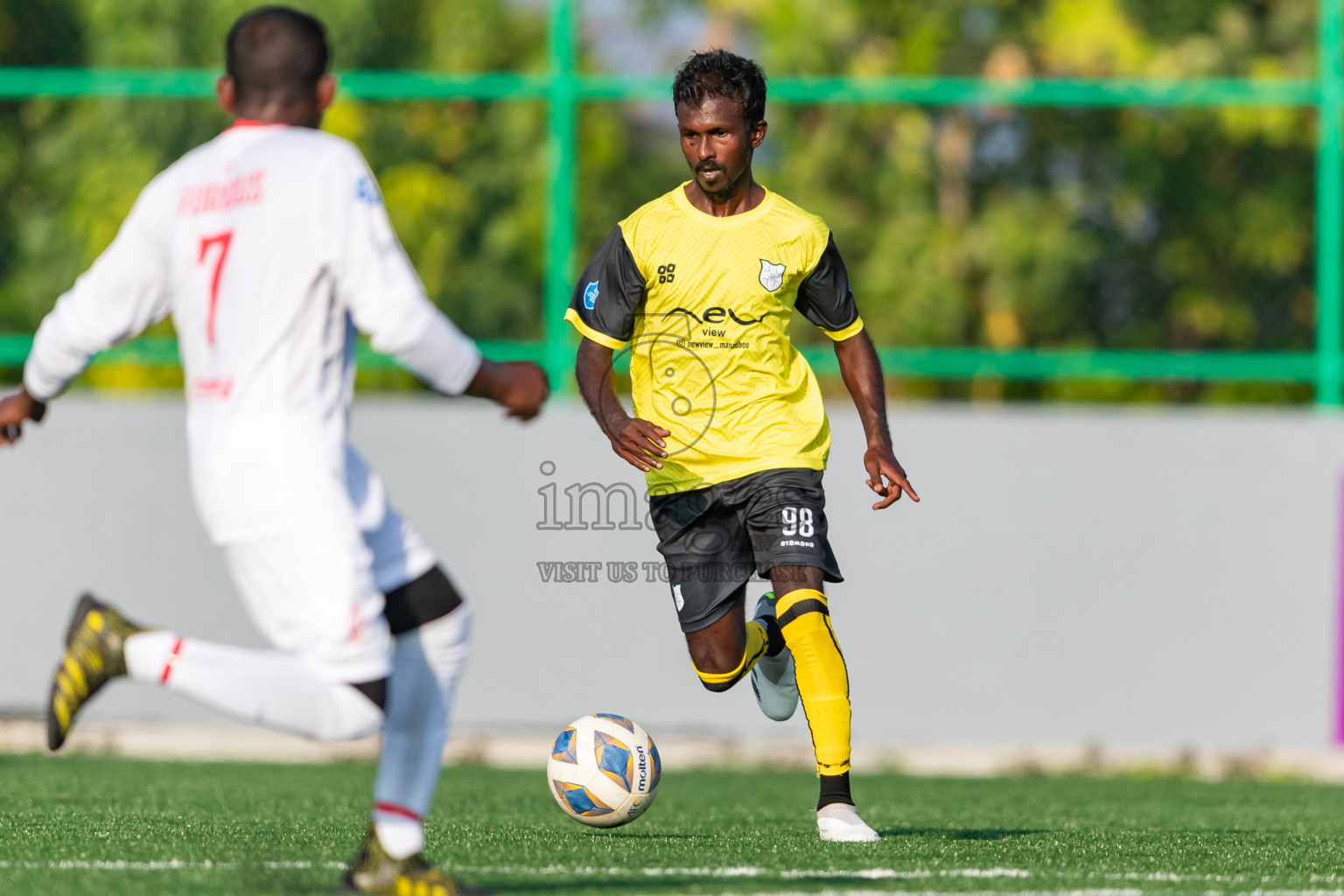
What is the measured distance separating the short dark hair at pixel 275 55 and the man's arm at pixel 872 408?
2.29 meters

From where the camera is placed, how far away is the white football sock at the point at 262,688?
3596 millimetres

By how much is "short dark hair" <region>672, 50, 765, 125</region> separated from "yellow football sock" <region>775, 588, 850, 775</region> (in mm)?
1548

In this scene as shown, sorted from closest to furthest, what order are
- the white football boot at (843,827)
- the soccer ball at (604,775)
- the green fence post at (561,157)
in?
the white football boot at (843,827)
the soccer ball at (604,775)
the green fence post at (561,157)

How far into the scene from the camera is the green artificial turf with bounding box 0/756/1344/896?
430 centimetres

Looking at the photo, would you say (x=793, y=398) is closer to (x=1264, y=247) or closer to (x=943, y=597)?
(x=943, y=597)

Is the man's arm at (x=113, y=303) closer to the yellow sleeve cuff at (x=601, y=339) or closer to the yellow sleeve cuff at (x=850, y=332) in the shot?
the yellow sleeve cuff at (x=601, y=339)

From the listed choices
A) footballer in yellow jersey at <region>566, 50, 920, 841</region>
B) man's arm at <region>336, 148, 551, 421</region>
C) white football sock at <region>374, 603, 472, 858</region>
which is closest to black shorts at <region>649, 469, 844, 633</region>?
Answer: footballer in yellow jersey at <region>566, 50, 920, 841</region>

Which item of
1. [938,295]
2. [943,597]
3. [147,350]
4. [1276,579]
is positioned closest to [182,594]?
[147,350]

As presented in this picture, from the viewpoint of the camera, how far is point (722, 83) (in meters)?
5.64

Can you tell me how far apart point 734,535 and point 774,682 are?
71 centimetres

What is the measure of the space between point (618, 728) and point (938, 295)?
5745 mm

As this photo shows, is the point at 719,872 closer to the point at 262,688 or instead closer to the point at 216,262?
the point at 262,688

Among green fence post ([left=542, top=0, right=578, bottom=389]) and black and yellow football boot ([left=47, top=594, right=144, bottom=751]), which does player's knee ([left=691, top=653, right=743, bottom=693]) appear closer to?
black and yellow football boot ([left=47, top=594, right=144, bottom=751])

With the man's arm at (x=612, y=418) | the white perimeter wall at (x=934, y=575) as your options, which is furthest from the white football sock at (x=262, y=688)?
the white perimeter wall at (x=934, y=575)
